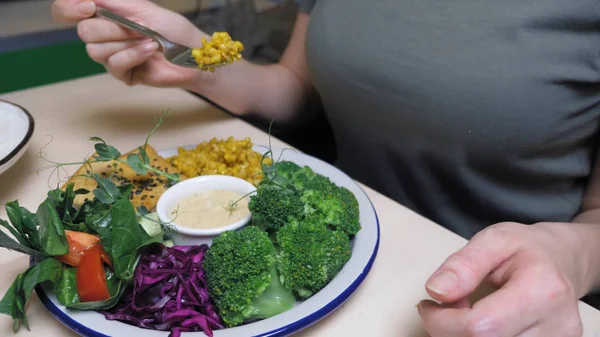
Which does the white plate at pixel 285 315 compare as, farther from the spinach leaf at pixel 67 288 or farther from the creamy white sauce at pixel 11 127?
the creamy white sauce at pixel 11 127

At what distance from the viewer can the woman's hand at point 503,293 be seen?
24.1 inches

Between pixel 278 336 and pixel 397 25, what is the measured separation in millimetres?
773

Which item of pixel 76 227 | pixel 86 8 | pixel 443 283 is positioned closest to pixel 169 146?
pixel 86 8

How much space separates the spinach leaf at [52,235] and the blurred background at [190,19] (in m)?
0.77

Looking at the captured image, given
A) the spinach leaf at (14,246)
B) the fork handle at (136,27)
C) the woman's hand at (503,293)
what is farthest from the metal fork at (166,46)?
the woman's hand at (503,293)

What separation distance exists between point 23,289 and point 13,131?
502mm

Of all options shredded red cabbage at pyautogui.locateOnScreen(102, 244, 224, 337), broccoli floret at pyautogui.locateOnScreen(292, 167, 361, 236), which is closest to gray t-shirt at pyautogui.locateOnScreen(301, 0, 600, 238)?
broccoli floret at pyautogui.locateOnScreen(292, 167, 361, 236)

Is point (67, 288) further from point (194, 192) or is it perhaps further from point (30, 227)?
point (194, 192)

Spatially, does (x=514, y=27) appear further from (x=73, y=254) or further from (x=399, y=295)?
(x=73, y=254)

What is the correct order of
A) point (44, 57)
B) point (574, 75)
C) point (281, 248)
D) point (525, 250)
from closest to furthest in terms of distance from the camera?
point (525, 250) < point (281, 248) < point (574, 75) < point (44, 57)

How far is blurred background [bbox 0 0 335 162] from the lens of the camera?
1621mm

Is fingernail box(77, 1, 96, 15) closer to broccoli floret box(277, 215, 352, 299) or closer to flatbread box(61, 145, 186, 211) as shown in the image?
flatbread box(61, 145, 186, 211)

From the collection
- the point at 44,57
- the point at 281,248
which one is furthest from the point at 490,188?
the point at 44,57

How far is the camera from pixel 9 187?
1.04 m
